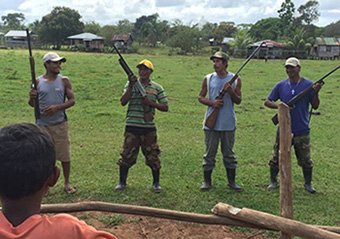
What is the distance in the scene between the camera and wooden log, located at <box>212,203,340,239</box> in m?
2.75

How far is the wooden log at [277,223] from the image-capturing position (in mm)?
2750

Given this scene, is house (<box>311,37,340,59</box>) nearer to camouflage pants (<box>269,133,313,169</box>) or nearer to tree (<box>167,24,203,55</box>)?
tree (<box>167,24,203,55</box>)

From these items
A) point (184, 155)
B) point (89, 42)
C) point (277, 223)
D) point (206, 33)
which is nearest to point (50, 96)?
point (184, 155)

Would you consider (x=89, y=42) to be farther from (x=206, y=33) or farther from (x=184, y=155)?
(x=184, y=155)

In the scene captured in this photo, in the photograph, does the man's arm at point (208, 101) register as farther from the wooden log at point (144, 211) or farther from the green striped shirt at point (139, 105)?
the wooden log at point (144, 211)

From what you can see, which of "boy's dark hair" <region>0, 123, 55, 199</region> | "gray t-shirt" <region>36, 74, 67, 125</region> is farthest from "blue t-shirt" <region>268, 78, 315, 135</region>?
"boy's dark hair" <region>0, 123, 55, 199</region>

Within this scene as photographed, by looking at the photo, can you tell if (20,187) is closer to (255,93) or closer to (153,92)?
(153,92)

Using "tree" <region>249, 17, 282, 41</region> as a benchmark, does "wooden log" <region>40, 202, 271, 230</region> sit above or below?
below

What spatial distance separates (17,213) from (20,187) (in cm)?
14

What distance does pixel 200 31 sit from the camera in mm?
53469

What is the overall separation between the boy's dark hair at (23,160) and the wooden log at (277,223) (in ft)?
6.53

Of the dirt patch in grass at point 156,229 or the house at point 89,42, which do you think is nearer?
the dirt patch in grass at point 156,229

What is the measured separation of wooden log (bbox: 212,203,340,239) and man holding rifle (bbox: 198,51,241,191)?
2.47 meters

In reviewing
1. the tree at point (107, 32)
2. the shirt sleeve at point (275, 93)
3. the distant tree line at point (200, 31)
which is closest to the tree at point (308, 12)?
the distant tree line at point (200, 31)
